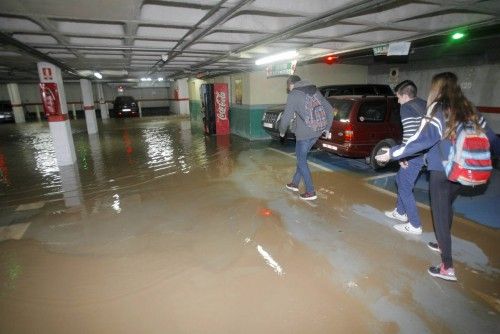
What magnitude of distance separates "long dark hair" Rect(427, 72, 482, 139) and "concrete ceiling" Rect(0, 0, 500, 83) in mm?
1243

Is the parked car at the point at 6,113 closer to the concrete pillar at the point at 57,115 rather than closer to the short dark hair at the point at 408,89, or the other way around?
the concrete pillar at the point at 57,115

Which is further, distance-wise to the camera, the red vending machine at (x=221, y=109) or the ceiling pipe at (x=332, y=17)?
the red vending machine at (x=221, y=109)

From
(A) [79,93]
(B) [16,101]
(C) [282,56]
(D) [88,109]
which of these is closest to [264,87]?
(C) [282,56]

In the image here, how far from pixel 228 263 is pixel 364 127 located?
4.66 m

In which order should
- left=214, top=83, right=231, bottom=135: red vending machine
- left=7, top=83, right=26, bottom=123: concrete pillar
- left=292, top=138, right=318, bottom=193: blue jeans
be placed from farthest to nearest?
left=7, top=83, right=26, bottom=123: concrete pillar
left=214, top=83, right=231, bottom=135: red vending machine
left=292, top=138, right=318, bottom=193: blue jeans

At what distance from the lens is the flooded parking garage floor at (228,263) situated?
2488 mm

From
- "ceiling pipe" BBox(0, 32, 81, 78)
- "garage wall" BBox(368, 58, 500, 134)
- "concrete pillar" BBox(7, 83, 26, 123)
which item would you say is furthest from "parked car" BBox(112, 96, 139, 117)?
"garage wall" BBox(368, 58, 500, 134)

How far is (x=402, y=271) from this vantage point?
10.1 ft

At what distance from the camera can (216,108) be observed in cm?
1249

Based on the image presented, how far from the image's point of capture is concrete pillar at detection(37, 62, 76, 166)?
7.61 m


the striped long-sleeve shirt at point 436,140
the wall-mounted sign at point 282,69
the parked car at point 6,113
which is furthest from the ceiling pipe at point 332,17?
the parked car at point 6,113

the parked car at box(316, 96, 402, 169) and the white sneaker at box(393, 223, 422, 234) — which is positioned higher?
the parked car at box(316, 96, 402, 169)

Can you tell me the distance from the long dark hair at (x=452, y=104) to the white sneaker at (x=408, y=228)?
1.66 m

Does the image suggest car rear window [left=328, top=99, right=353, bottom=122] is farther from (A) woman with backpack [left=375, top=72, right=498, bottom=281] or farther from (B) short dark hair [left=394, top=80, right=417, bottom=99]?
(A) woman with backpack [left=375, top=72, right=498, bottom=281]
